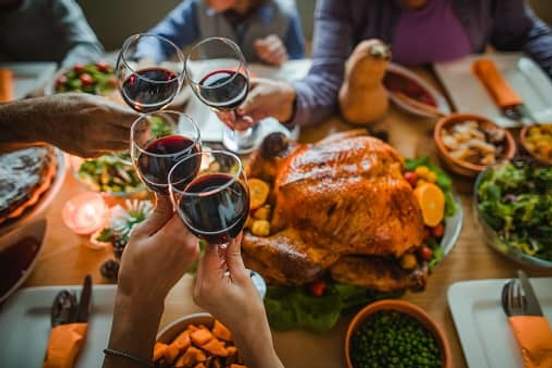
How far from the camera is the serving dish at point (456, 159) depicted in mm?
1473

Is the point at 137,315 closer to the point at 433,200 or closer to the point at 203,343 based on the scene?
the point at 203,343

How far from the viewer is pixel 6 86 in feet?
5.52

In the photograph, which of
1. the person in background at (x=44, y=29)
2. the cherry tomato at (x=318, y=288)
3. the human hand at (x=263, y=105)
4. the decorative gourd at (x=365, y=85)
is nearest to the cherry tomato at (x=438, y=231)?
the cherry tomato at (x=318, y=288)

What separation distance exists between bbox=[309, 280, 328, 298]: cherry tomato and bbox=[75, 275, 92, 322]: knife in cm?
56

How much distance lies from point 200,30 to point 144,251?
4.97 feet

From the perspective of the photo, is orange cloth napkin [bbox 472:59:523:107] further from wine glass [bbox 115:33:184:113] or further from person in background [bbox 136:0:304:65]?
wine glass [bbox 115:33:184:113]

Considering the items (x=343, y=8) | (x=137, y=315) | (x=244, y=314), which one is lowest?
(x=137, y=315)

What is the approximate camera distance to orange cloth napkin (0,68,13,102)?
1.66 meters

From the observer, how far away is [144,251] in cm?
92

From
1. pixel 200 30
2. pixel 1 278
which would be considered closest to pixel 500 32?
pixel 200 30

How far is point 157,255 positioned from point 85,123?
0.42 meters

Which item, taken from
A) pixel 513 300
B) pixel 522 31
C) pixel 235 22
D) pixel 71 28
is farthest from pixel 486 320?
pixel 71 28

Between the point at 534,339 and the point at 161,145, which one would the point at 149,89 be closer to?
the point at 161,145

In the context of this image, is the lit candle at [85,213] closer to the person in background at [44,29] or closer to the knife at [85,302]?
the knife at [85,302]
